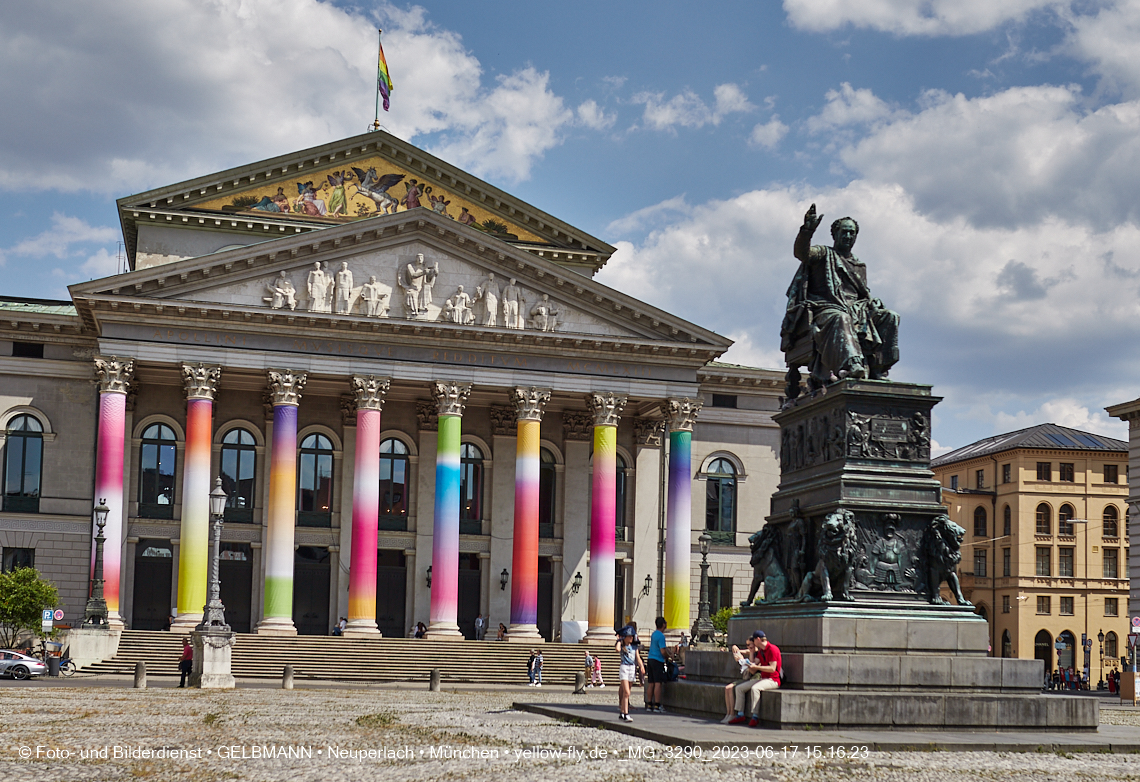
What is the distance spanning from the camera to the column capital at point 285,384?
5206 cm

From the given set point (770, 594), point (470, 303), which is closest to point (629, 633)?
point (770, 594)

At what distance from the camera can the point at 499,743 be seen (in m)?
16.6

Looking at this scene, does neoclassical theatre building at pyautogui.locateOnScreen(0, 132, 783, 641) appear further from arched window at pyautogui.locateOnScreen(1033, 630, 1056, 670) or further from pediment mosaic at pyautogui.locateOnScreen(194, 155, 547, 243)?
arched window at pyautogui.locateOnScreen(1033, 630, 1056, 670)

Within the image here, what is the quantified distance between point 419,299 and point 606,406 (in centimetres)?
852

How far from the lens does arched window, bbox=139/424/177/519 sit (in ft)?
186

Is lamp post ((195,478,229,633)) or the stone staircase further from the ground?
lamp post ((195,478,229,633))

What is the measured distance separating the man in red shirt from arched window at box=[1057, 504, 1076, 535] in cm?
8512

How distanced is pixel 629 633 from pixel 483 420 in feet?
116

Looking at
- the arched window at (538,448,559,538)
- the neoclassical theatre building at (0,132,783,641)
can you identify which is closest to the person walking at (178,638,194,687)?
the neoclassical theatre building at (0,132,783,641)

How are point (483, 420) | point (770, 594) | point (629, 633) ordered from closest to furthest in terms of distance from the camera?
point (770, 594) → point (629, 633) → point (483, 420)

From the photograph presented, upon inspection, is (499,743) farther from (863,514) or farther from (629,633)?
(629,633)

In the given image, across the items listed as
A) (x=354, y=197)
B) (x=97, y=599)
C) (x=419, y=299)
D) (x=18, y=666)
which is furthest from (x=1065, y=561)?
(x=18, y=666)

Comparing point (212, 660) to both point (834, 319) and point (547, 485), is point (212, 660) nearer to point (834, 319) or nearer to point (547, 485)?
point (547, 485)

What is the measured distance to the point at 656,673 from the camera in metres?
22.3
